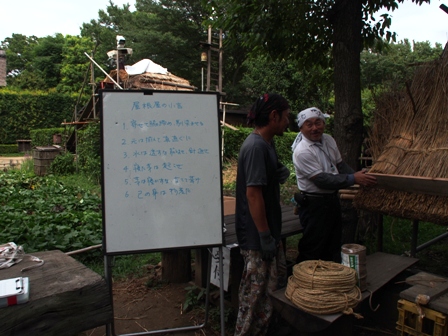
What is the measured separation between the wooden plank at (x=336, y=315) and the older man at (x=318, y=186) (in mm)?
361

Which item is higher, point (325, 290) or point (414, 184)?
point (414, 184)

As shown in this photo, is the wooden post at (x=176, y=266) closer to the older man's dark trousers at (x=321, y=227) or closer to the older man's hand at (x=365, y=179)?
the older man's dark trousers at (x=321, y=227)

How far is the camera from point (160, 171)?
253 centimetres

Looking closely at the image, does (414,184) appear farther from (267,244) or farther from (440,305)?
(267,244)

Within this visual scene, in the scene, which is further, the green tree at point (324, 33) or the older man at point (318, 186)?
the green tree at point (324, 33)

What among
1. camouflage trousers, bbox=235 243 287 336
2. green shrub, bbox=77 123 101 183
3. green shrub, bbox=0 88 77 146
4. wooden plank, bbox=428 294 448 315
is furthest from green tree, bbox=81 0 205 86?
wooden plank, bbox=428 294 448 315

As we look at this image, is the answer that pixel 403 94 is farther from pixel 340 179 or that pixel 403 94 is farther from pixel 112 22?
pixel 112 22

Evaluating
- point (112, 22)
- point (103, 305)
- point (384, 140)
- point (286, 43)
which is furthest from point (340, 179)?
point (112, 22)

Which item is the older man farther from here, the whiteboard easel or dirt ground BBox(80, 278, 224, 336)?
dirt ground BBox(80, 278, 224, 336)

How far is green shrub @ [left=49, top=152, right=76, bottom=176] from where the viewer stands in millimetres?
11586

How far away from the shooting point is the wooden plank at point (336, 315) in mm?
2082

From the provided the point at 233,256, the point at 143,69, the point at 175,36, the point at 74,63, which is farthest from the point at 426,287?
the point at 74,63

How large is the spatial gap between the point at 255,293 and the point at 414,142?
172 cm

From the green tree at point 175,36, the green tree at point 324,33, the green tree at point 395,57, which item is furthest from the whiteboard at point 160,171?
the green tree at point 175,36
